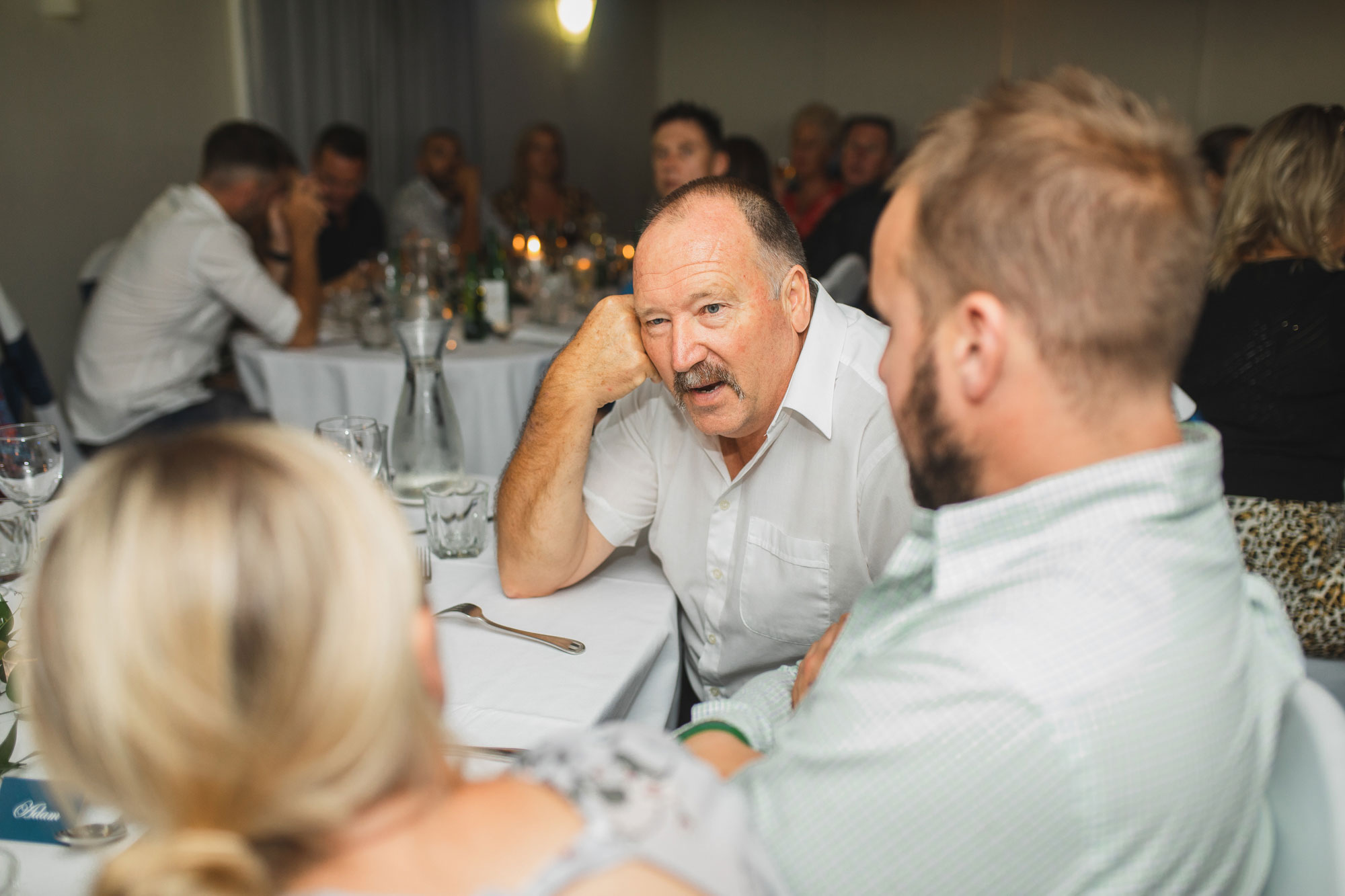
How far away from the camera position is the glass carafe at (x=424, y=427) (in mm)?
1961

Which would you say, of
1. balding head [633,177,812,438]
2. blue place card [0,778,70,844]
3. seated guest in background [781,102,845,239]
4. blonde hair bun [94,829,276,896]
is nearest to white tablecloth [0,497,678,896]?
blue place card [0,778,70,844]

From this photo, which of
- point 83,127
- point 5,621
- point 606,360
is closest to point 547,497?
point 606,360

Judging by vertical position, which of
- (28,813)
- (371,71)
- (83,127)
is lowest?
(28,813)

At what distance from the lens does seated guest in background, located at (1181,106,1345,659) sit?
2.31m

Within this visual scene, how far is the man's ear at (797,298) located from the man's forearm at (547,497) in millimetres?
372

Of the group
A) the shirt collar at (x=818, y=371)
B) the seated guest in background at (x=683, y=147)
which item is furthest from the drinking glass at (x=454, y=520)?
the seated guest in background at (x=683, y=147)

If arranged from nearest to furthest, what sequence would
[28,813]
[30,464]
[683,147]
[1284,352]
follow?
[28,813] < [30,464] < [1284,352] < [683,147]

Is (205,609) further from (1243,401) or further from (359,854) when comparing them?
(1243,401)

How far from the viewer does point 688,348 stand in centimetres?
157

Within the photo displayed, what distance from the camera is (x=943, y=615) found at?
880mm

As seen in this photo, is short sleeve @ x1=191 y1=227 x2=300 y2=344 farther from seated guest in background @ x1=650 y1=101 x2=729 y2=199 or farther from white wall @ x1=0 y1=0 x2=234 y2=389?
seated guest in background @ x1=650 y1=101 x2=729 y2=199

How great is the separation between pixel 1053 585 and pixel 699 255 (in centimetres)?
89

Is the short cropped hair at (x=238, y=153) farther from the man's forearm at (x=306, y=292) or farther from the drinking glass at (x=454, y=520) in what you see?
the drinking glass at (x=454, y=520)

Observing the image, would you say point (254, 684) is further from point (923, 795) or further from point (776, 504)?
point (776, 504)
